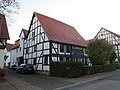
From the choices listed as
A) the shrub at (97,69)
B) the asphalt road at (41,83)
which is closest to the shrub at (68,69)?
the shrub at (97,69)

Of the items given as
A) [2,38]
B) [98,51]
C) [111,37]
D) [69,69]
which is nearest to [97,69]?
[98,51]

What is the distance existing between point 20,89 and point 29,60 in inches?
670

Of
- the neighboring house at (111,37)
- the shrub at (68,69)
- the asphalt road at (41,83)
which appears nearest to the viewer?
the asphalt road at (41,83)

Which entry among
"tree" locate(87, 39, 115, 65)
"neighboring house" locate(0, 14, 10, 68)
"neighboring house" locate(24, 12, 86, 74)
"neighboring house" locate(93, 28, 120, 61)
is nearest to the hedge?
"neighboring house" locate(24, 12, 86, 74)

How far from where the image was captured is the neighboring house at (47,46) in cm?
2198

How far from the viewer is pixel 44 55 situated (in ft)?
73.8

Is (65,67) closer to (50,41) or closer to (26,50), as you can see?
(50,41)

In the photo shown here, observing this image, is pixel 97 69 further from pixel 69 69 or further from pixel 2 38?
pixel 2 38

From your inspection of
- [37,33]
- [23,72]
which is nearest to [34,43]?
[37,33]

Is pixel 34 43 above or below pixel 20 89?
above

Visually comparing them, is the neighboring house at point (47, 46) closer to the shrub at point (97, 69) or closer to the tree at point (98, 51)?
the tree at point (98, 51)

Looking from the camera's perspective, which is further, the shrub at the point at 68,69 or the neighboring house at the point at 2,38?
the shrub at the point at 68,69

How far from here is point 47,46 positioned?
22172 millimetres

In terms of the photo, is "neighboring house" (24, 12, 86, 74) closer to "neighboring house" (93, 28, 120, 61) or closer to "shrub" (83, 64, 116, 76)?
"shrub" (83, 64, 116, 76)
